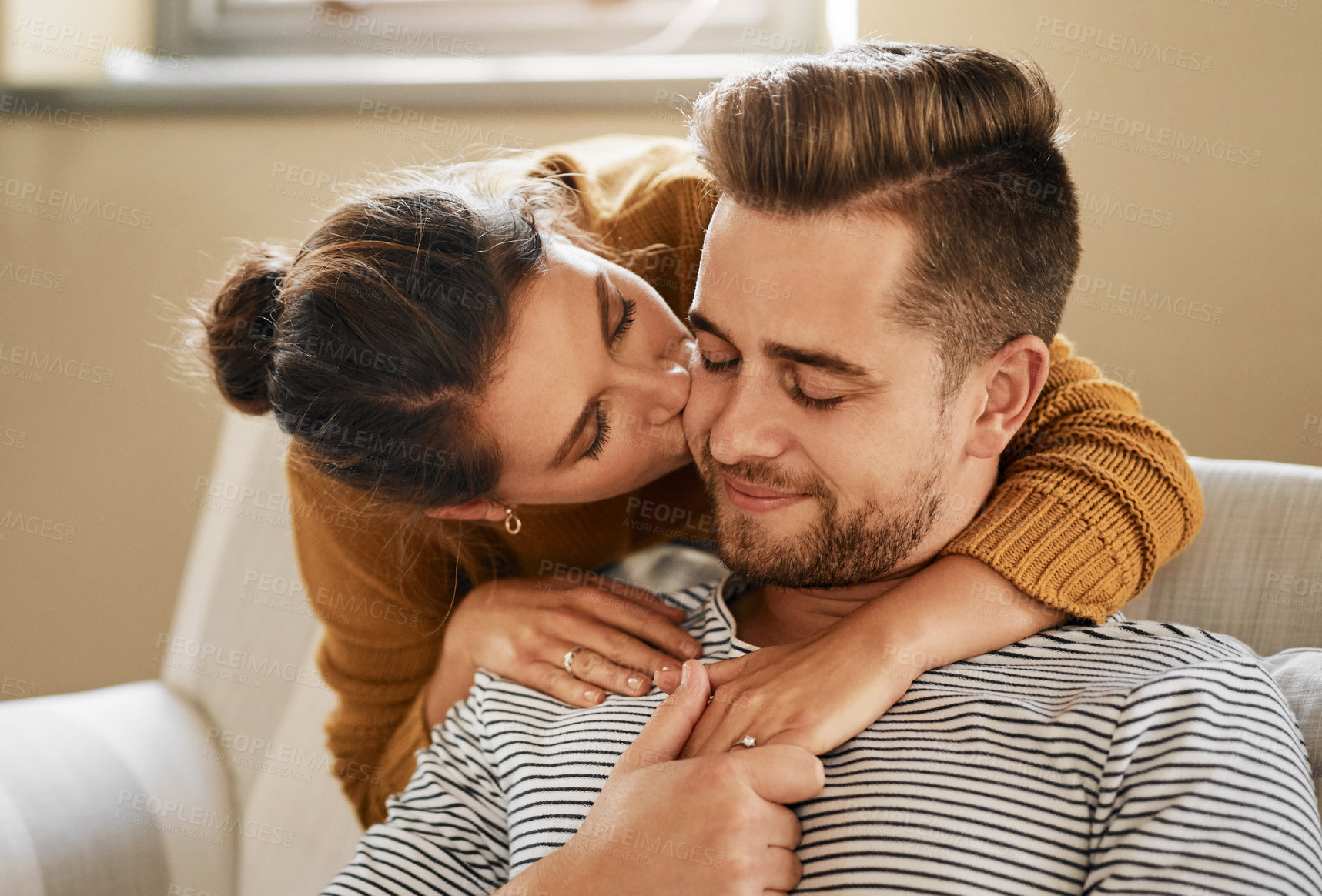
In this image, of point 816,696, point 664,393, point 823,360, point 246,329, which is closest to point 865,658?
point 816,696

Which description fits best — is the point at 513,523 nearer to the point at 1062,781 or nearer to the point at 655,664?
the point at 655,664

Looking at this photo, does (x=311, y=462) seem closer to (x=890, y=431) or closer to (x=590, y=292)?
(x=590, y=292)

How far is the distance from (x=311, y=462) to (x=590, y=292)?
1.40 feet

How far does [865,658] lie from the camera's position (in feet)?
3.20

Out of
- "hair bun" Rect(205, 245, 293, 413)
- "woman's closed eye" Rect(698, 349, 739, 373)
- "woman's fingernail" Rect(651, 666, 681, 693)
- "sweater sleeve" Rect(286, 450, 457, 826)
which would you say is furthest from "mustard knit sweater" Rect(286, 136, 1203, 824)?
"woman's fingernail" Rect(651, 666, 681, 693)

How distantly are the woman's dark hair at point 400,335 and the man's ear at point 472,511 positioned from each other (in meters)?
0.05

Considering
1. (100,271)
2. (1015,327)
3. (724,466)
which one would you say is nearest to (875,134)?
(1015,327)

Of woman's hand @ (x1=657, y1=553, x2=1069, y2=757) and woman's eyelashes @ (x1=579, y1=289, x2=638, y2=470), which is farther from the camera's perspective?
woman's eyelashes @ (x1=579, y1=289, x2=638, y2=470)

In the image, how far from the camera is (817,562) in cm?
107

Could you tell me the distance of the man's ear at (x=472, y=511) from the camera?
4.34 ft

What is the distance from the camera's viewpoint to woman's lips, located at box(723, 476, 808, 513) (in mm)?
1054

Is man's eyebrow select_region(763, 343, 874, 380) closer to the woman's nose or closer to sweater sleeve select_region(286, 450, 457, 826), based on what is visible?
the woman's nose

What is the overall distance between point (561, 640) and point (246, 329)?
0.56m

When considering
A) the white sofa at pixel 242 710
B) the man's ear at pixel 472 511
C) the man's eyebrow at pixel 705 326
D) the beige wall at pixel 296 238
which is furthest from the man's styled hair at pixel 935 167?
the beige wall at pixel 296 238
